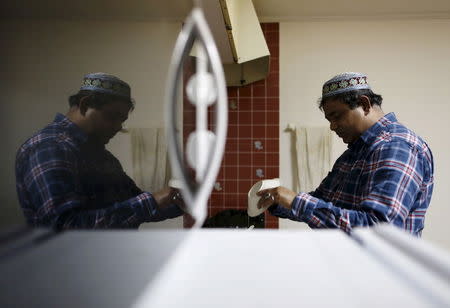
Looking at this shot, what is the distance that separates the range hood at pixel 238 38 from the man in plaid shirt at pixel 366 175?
362 millimetres

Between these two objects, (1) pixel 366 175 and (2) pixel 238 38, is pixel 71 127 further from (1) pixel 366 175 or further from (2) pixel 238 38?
(2) pixel 238 38

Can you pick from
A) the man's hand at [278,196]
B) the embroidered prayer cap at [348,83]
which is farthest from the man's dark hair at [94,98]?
the embroidered prayer cap at [348,83]

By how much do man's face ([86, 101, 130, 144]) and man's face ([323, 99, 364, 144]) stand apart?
2.69 ft

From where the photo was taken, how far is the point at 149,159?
289 millimetres

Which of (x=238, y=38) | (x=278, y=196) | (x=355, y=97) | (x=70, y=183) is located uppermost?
(x=238, y=38)

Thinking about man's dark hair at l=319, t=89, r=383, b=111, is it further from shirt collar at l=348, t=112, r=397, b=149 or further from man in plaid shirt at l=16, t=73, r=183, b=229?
man in plaid shirt at l=16, t=73, r=183, b=229

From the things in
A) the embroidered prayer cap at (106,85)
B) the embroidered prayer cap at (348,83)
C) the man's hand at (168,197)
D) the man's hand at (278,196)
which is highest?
the embroidered prayer cap at (348,83)

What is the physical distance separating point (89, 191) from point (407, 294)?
0.23 m

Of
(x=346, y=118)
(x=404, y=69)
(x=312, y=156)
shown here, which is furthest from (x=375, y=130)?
(x=404, y=69)

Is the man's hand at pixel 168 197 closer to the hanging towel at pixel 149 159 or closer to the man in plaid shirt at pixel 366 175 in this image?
the hanging towel at pixel 149 159

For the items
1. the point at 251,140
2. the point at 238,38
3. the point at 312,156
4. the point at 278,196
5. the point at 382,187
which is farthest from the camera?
the point at 251,140

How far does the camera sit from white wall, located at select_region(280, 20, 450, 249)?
6.47 feet

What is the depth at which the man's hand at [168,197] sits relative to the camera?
298 millimetres

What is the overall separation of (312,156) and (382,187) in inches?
48.7
